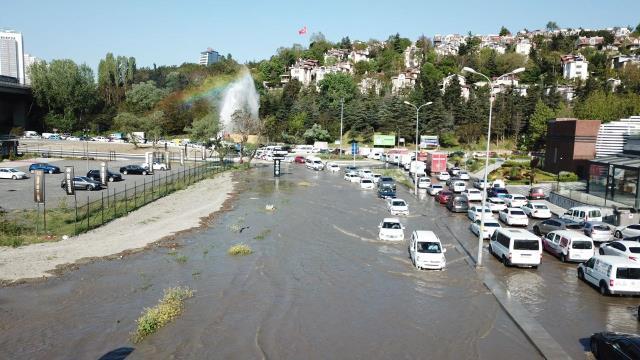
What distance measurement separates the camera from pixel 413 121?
→ 109 meters

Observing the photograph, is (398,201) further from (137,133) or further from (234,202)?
(137,133)

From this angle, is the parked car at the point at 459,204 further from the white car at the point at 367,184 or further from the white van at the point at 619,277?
the white van at the point at 619,277

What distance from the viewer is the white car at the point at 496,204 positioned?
39.7m

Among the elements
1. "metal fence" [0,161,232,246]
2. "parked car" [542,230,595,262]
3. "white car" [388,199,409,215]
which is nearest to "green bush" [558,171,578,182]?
"white car" [388,199,409,215]

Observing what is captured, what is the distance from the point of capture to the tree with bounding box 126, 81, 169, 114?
126938mm

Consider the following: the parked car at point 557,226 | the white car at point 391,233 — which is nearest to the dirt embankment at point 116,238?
the white car at point 391,233

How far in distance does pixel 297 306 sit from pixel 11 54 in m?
182

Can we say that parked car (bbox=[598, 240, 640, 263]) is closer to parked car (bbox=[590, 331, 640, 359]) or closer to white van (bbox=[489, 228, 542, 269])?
white van (bbox=[489, 228, 542, 269])

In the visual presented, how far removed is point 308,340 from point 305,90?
140986 millimetres

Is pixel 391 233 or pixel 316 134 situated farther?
pixel 316 134

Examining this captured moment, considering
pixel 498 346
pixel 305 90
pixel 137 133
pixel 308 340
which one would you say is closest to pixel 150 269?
pixel 308 340


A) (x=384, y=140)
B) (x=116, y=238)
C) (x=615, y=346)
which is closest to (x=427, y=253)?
(x=615, y=346)

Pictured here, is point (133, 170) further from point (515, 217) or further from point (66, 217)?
point (515, 217)

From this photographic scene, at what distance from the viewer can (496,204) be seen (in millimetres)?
40812
